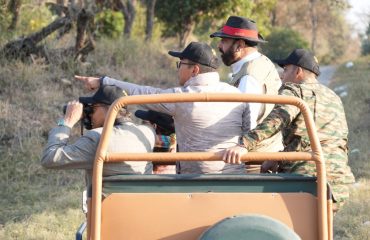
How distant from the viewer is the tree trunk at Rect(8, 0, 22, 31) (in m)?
12.4

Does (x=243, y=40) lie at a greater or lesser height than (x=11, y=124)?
greater

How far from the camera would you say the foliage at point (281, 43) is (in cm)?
3222

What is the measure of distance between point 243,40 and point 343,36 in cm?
5186

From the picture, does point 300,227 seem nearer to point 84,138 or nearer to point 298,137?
point 298,137

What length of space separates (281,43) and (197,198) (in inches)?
1167

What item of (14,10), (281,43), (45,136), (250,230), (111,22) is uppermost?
(14,10)

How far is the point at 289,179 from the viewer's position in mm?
3717

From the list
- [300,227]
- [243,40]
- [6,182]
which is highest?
[243,40]

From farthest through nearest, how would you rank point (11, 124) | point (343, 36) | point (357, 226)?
point (343, 36) < point (11, 124) < point (357, 226)

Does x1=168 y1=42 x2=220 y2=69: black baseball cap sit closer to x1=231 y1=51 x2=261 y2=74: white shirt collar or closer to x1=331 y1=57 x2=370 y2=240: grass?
x1=231 y1=51 x2=261 y2=74: white shirt collar

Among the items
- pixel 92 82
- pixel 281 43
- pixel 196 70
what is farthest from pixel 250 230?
pixel 281 43

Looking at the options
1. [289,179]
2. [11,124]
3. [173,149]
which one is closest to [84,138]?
[173,149]

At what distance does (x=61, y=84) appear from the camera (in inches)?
453

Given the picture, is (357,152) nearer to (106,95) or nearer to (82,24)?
(82,24)
